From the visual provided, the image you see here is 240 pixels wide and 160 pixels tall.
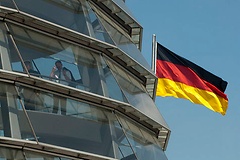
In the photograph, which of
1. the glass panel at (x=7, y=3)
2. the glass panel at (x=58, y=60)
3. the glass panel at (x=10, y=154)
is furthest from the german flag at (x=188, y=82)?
the glass panel at (x=10, y=154)

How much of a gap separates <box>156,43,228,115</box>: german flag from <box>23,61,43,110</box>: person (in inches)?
451

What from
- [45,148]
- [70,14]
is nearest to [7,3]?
[70,14]

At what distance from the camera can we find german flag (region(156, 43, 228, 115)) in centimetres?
2936

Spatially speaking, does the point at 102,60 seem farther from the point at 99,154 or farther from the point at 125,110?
the point at 99,154

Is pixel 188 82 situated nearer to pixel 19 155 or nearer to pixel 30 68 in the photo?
pixel 30 68

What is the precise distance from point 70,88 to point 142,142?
312 cm

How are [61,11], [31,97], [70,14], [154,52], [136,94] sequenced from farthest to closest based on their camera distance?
[154,52]
[136,94]
[70,14]
[61,11]
[31,97]

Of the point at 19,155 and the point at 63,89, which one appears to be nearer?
the point at 19,155

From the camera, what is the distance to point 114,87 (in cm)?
2014

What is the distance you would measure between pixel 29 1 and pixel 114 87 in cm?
306

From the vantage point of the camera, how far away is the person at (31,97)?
1781 cm

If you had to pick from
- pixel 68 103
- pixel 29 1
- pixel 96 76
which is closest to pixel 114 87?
pixel 96 76

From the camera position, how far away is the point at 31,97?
708 inches

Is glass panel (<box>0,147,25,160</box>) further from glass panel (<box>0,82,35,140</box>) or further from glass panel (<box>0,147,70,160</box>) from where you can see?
glass panel (<box>0,82,35,140</box>)
